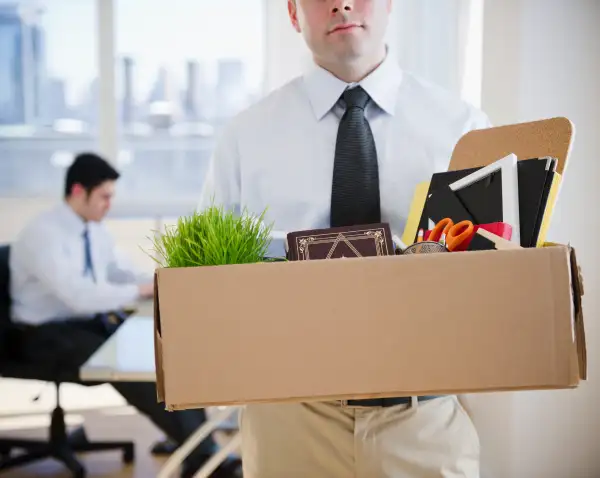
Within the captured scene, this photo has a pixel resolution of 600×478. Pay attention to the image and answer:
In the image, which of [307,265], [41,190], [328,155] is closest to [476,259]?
[307,265]

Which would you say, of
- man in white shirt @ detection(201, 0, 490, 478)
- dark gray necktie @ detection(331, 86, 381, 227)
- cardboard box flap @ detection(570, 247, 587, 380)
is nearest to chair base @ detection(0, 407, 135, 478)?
man in white shirt @ detection(201, 0, 490, 478)

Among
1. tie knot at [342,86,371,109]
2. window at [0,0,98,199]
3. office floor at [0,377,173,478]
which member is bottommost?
office floor at [0,377,173,478]

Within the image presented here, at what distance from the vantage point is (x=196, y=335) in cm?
89

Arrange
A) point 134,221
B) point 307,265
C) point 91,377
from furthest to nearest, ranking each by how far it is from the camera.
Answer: point 134,221 < point 91,377 < point 307,265

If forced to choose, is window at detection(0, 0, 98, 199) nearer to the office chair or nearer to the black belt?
the office chair

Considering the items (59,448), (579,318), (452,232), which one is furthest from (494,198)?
(59,448)

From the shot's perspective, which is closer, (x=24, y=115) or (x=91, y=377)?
(x=91, y=377)

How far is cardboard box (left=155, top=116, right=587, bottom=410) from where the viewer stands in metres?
0.88

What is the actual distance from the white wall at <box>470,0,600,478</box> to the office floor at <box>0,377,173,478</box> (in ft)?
5.73

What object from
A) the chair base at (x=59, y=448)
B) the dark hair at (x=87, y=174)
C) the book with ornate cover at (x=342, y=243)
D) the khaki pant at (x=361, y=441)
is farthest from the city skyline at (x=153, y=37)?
the book with ornate cover at (x=342, y=243)

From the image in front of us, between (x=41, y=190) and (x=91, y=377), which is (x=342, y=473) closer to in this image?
(x=91, y=377)

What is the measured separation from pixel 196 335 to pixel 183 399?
0.24 feet

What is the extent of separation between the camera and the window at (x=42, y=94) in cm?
548

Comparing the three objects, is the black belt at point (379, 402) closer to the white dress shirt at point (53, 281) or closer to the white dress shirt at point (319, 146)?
the white dress shirt at point (319, 146)
